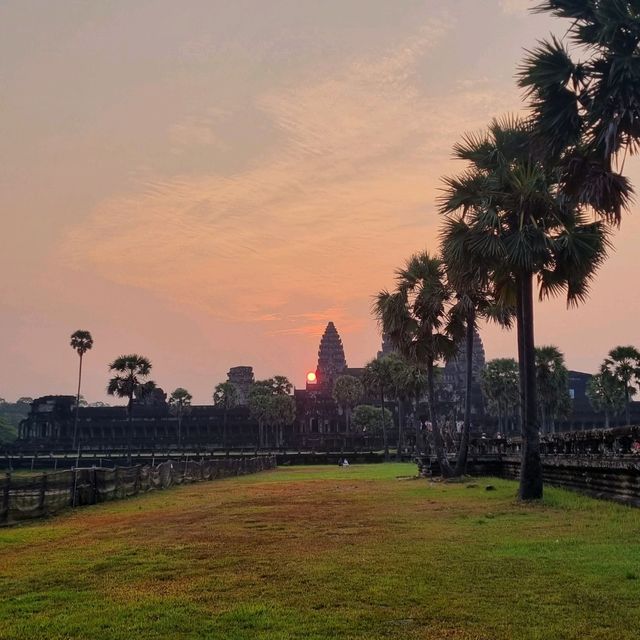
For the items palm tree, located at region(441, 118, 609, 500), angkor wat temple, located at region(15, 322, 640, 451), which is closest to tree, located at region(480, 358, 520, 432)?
angkor wat temple, located at region(15, 322, 640, 451)

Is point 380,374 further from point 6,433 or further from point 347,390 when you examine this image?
point 6,433

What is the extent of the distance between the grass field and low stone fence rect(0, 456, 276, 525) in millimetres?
1196

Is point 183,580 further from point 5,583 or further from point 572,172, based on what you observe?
point 572,172

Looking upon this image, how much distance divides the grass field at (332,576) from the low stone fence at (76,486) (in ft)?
3.92

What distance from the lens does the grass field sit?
22.1ft

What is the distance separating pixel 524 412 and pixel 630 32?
1080 cm

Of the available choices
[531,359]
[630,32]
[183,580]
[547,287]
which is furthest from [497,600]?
[547,287]

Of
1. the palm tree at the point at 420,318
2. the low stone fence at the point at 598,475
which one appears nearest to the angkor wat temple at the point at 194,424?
the palm tree at the point at 420,318

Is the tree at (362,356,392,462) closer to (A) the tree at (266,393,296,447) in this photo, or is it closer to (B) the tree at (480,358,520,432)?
(B) the tree at (480,358,520,432)

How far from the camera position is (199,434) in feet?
421

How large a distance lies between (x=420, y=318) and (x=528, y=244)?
14.2 m

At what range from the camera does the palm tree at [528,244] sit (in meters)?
19.1

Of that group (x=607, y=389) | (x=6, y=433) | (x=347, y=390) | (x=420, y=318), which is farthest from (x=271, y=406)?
(x=420, y=318)

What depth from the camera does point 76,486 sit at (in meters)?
22.6
